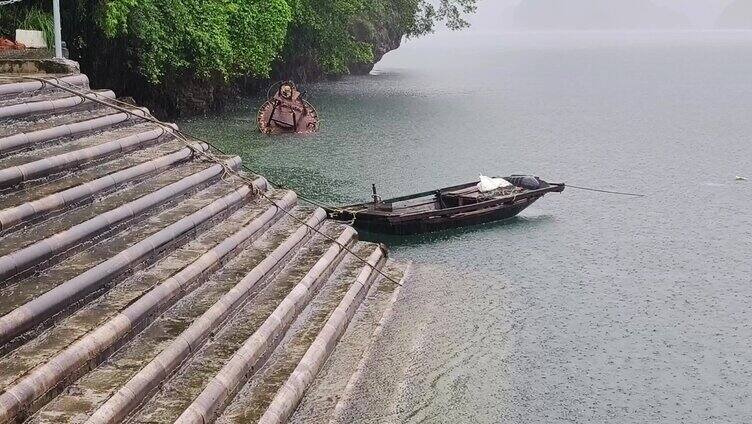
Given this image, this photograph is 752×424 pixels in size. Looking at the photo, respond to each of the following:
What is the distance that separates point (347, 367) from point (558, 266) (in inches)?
264

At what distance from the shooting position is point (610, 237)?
633 inches

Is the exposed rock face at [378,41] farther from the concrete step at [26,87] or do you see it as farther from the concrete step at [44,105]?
the concrete step at [44,105]

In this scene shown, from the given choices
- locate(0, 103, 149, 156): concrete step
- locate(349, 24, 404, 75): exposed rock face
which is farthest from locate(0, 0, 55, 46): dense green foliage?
locate(349, 24, 404, 75): exposed rock face

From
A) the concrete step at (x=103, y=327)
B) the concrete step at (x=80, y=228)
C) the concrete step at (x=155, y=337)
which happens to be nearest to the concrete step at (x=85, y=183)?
the concrete step at (x=80, y=228)

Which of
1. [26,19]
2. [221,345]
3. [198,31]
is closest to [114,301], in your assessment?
[221,345]

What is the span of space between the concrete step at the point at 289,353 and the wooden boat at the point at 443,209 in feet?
12.7

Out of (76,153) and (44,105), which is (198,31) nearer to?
(44,105)

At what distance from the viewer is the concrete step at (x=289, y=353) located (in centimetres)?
684

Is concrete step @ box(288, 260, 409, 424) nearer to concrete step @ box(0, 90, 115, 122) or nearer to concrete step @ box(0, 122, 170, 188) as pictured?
concrete step @ box(0, 122, 170, 188)

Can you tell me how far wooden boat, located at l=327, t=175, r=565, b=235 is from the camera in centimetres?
1496

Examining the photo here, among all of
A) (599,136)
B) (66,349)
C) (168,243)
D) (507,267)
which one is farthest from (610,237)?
(599,136)

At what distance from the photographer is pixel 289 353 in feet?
26.3

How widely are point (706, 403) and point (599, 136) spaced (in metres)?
22.2

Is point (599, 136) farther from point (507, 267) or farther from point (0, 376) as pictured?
point (0, 376)
